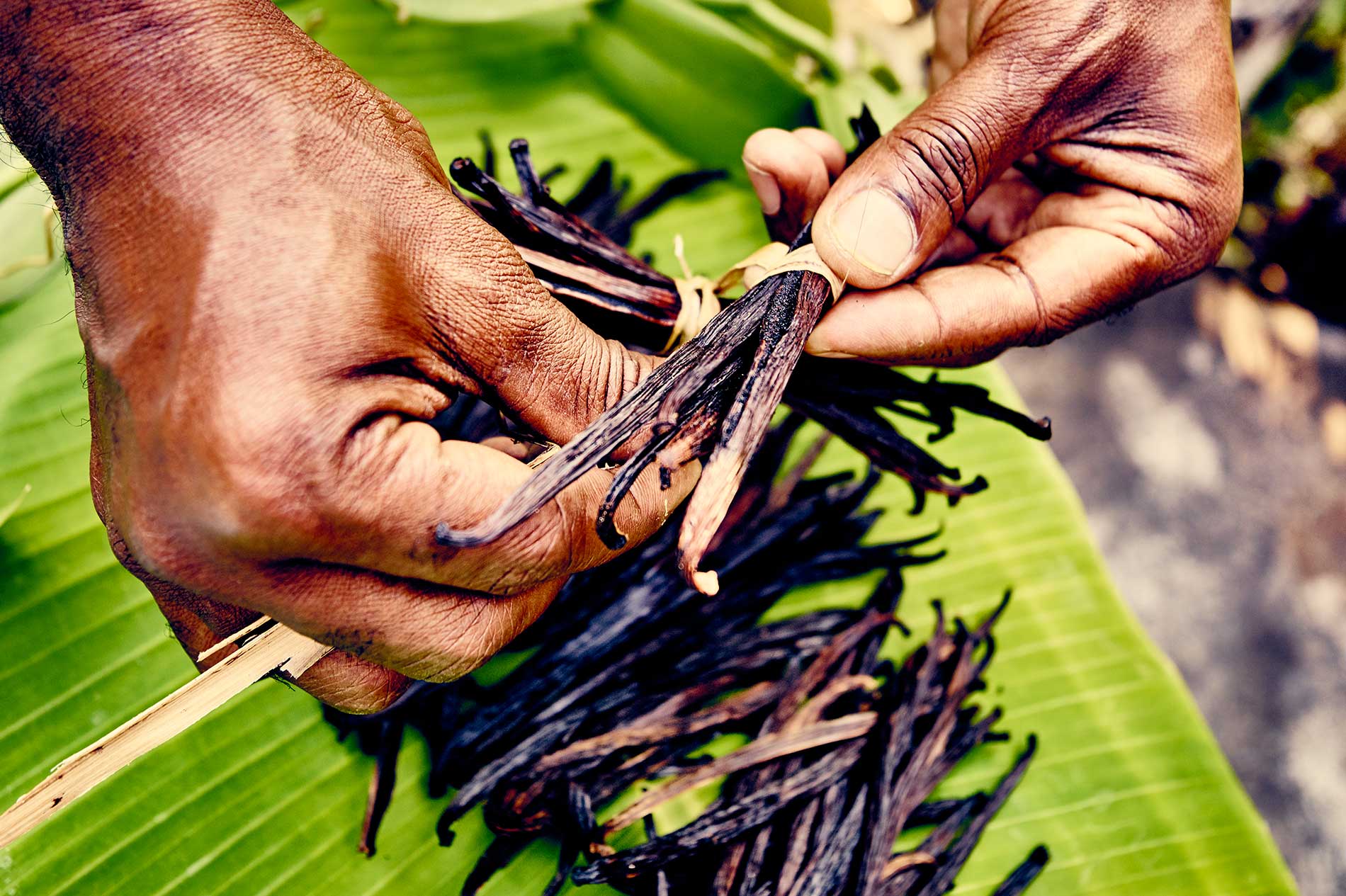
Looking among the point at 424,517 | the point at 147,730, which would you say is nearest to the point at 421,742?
the point at 147,730

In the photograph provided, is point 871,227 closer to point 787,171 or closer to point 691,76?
point 787,171

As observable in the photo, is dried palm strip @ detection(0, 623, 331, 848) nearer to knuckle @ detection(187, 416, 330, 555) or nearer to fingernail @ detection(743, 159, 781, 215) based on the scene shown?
knuckle @ detection(187, 416, 330, 555)

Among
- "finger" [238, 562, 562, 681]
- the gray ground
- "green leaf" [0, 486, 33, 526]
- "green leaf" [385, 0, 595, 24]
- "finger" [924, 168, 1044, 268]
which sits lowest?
the gray ground

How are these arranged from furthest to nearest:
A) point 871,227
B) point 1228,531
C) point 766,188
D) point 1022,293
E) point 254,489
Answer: point 1228,531 → point 766,188 → point 1022,293 → point 871,227 → point 254,489

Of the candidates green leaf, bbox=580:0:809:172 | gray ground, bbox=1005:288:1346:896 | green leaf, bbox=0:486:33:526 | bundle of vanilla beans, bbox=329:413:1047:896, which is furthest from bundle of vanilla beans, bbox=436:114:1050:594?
gray ground, bbox=1005:288:1346:896

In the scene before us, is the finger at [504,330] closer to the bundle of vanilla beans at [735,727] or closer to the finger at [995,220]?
the bundle of vanilla beans at [735,727]

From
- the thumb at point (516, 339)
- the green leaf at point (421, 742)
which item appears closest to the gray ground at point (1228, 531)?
the green leaf at point (421, 742)
